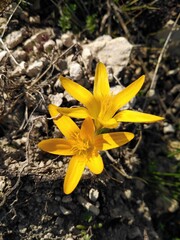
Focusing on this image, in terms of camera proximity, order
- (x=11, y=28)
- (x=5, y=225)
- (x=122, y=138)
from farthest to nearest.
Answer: (x=11, y=28) → (x=5, y=225) → (x=122, y=138)

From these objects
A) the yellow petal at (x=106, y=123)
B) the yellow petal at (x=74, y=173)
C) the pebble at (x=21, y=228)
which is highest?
the yellow petal at (x=106, y=123)

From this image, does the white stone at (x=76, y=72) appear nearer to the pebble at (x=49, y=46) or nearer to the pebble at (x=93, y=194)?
the pebble at (x=49, y=46)

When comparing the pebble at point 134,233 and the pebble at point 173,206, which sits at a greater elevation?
the pebble at point 134,233

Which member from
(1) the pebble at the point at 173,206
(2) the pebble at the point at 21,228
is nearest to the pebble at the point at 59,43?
(2) the pebble at the point at 21,228

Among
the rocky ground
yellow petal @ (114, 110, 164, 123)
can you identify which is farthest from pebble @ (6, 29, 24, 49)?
yellow petal @ (114, 110, 164, 123)

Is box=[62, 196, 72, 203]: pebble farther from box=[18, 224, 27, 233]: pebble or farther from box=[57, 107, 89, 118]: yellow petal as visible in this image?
box=[57, 107, 89, 118]: yellow petal

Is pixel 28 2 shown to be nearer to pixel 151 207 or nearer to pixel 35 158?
pixel 35 158

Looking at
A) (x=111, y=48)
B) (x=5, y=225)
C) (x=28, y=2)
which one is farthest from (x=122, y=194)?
(x=28, y=2)

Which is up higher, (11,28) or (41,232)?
(11,28)
